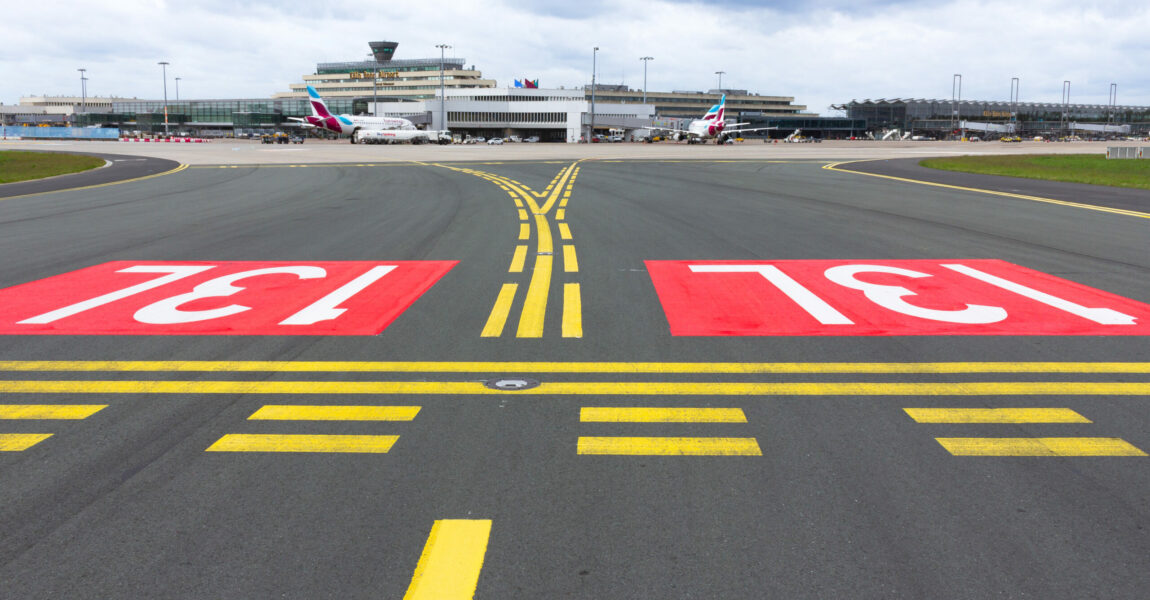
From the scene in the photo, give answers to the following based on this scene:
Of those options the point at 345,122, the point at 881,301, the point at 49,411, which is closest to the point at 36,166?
the point at 49,411

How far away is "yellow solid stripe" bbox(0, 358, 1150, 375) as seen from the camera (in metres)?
5.86

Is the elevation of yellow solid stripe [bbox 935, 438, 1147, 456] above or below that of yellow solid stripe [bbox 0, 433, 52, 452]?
above

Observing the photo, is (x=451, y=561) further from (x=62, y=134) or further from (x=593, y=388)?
(x=62, y=134)

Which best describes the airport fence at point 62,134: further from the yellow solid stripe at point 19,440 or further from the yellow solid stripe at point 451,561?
the yellow solid stripe at point 451,561

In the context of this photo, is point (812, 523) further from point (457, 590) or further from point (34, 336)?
point (34, 336)

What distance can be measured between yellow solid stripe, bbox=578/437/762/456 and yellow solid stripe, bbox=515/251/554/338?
2.51 metres

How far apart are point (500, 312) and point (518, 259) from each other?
10.7ft

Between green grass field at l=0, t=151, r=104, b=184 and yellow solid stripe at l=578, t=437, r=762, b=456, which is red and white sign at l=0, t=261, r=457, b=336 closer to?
yellow solid stripe at l=578, t=437, r=762, b=456

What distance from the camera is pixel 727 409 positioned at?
499 centimetres

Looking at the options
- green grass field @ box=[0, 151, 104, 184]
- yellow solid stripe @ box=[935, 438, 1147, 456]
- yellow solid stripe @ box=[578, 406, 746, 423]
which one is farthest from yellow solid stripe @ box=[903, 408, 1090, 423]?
green grass field @ box=[0, 151, 104, 184]

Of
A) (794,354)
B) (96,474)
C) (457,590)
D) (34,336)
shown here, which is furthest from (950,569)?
(34,336)

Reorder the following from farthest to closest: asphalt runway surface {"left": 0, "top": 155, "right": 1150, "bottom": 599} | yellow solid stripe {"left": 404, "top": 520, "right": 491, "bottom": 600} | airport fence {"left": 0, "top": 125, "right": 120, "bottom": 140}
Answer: airport fence {"left": 0, "top": 125, "right": 120, "bottom": 140} < asphalt runway surface {"left": 0, "top": 155, "right": 1150, "bottom": 599} < yellow solid stripe {"left": 404, "top": 520, "right": 491, "bottom": 600}

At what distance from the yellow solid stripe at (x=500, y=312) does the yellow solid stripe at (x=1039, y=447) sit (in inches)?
146

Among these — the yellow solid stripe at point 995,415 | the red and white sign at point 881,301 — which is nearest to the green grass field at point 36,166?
the red and white sign at point 881,301
